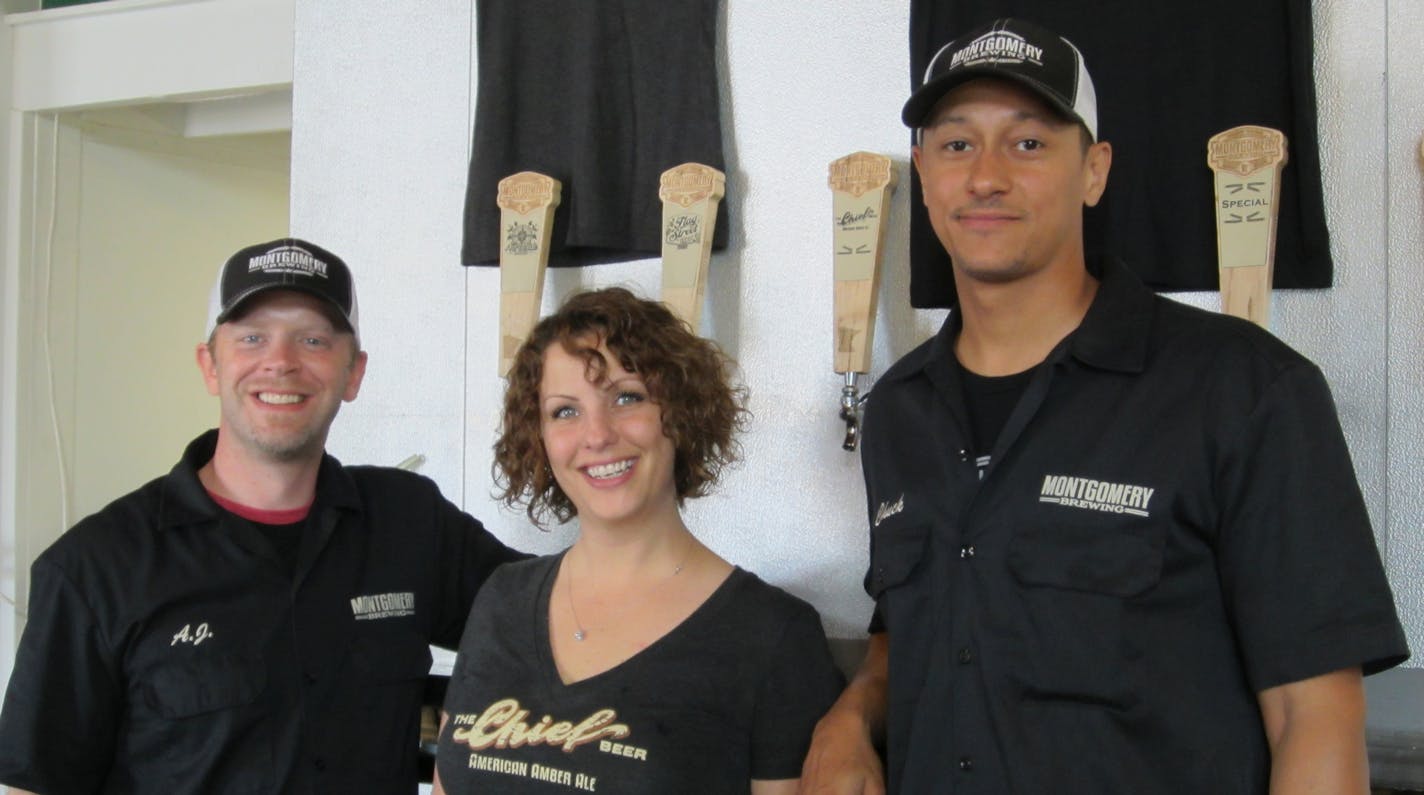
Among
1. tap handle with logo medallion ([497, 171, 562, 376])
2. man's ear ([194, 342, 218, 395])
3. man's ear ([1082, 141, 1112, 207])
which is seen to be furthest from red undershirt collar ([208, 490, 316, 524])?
man's ear ([1082, 141, 1112, 207])

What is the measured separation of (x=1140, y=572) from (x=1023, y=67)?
532mm

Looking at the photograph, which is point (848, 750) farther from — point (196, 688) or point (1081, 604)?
point (196, 688)

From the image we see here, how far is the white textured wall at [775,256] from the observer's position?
1.82 metres

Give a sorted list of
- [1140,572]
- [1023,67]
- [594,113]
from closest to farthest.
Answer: [1140,572]
[1023,67]
[594,113]

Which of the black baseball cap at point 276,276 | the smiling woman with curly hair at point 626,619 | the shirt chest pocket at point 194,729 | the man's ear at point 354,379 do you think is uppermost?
A: the black baseball cap at point 276,276

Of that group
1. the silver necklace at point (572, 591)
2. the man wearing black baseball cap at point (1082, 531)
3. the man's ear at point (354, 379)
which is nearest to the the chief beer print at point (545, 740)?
the silver necklace at point (572, 591)

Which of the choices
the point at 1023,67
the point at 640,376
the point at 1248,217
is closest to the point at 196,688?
the point at 640,376

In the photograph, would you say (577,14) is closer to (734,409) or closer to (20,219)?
(734,409)

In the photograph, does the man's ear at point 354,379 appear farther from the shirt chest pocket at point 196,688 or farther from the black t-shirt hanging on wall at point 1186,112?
the black t-shirt hanging on wall at point 1186,112

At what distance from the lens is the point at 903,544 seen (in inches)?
54.7

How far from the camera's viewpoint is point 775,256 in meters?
2.17

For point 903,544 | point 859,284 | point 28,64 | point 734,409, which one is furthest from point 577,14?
point 28,64

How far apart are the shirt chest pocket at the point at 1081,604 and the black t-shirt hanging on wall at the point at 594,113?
1.01 meters

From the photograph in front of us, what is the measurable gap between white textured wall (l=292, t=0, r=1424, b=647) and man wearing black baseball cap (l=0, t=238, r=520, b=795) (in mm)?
552
